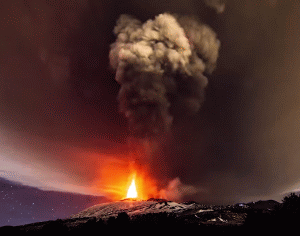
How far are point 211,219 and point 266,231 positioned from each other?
1487 inches

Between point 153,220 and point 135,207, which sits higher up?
point 135,207

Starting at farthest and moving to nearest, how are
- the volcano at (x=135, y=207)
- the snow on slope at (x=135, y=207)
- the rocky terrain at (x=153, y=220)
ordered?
the snow on slope at (x=135, y=207), the volcano at (x=135, y=207), the rocky terrain at (x=153, y=220)

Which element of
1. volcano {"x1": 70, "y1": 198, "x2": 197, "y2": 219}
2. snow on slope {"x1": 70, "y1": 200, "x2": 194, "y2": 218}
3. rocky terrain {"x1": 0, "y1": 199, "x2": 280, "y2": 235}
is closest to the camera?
rocky terrain {"x1": 0, "y1": 199, "x2": 280, "y2": 235}

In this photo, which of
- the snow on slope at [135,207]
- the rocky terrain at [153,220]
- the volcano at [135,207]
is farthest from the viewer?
the snow on slope at [135,207]

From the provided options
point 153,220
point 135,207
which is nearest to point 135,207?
point 135,207

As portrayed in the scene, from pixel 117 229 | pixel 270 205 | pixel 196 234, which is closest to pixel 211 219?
pixel 196 234

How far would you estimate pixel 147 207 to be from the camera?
138 meters

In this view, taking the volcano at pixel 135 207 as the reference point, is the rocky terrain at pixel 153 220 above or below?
below

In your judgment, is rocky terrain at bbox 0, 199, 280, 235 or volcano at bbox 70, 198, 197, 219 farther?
volcano at bbox 70, 198, 197, 219

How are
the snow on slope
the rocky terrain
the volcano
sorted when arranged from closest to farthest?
the rocky terrain
the volcano
the snow on slope

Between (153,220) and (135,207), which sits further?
(135,207)

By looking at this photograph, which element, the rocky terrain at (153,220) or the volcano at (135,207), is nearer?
the rocky terrain at (153,220)

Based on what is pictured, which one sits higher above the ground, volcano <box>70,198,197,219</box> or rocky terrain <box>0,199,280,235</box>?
volcano <box>70,198,197,219</box>

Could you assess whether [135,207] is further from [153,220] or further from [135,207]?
[153,220]
